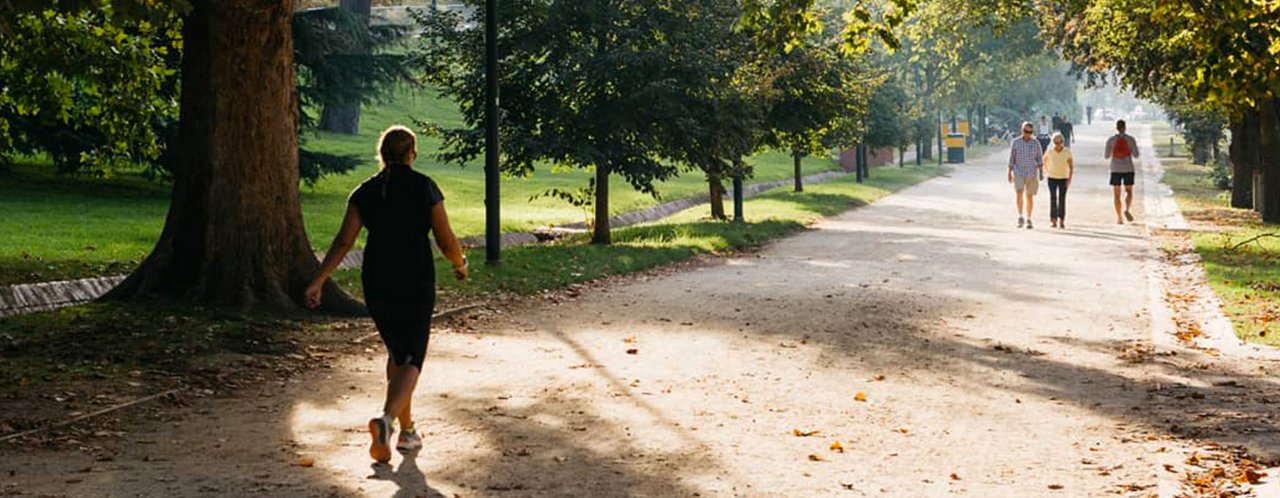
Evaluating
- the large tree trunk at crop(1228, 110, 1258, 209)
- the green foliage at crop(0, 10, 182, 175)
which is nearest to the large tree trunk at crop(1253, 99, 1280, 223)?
the large tree trunk at crop(1228, 110, 1258, 209)

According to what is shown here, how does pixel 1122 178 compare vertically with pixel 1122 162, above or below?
below

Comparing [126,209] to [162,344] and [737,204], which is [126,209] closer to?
[737,204]

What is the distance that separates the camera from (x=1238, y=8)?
49.3 feet

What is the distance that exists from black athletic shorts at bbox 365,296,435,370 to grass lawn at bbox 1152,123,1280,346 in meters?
6.97

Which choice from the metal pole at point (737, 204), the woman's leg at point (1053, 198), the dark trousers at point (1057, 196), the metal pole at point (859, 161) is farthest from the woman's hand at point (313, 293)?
the metal pole at point (859, 161)

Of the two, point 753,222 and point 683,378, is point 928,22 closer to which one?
point 753,222

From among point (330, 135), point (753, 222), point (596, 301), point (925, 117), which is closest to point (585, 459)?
point (596, 301)

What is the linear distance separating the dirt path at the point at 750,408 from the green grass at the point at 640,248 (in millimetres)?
1006

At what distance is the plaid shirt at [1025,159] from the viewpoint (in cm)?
2758

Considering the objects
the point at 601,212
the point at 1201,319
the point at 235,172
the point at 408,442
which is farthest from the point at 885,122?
the point at 408,442

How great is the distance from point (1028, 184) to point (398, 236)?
2082 centimetres

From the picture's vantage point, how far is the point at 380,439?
7.73 meters

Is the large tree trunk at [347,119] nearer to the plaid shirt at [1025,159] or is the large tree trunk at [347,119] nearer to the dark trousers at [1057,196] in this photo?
the plaid shirt at [1025,159]

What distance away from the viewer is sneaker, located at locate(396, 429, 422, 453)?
8.20 meters
